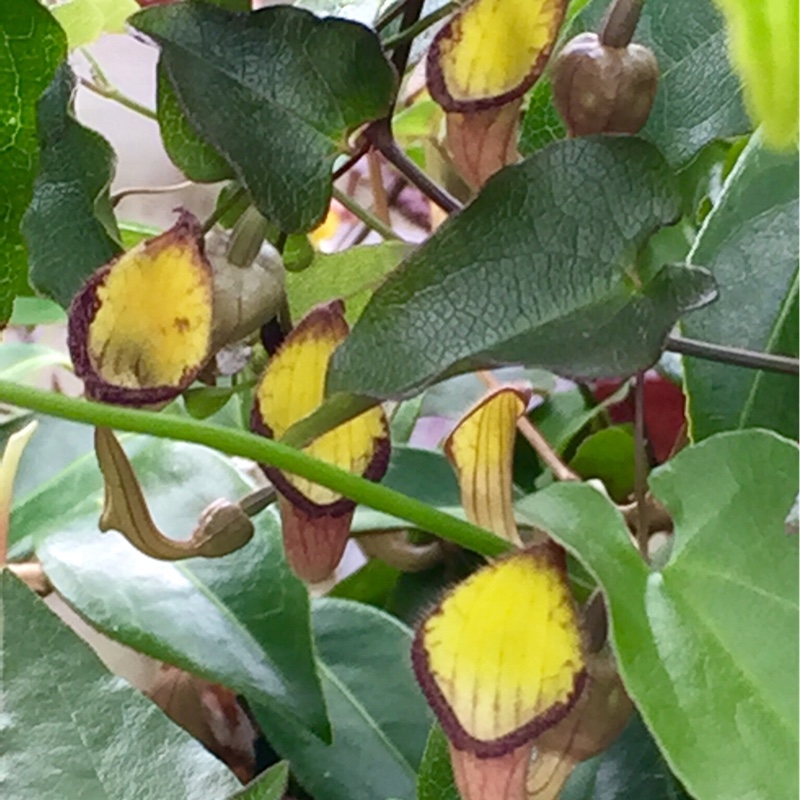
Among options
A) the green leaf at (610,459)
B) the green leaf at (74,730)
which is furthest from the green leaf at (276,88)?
the green leaf at (610,459)

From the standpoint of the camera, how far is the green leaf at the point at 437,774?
1.09 feet

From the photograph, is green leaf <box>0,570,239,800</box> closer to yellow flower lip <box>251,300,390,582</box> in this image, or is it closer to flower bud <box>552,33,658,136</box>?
yellow flower lip <box>251,300,390,582</box>

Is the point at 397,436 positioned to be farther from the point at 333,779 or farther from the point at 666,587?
the point at 666,587

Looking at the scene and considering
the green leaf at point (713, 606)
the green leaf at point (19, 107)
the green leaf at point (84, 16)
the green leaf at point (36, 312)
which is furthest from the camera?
the green leaf at point (36, 312)

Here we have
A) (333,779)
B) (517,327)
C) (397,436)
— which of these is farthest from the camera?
(397,436)

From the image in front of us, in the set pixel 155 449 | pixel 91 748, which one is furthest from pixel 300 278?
pixel 91 748

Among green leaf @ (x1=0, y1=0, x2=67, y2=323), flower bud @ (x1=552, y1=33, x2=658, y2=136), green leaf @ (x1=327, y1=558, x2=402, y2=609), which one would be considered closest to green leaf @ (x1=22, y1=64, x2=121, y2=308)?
green leaf @ (x1=0, y1=0, x2=67, y2=323)

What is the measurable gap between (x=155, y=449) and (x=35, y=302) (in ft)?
0.56

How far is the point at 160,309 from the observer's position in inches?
11.4

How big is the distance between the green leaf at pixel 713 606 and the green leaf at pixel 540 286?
3 centimetres

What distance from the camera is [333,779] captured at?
1.37ft

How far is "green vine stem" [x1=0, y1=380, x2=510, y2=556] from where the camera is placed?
10.1 inches

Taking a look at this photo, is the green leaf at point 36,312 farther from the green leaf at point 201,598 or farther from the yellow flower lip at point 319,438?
the yellow flower lip at point 319,438

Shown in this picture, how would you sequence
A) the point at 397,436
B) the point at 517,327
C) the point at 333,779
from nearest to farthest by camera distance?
1. the point at 517,327
2. the point at 333,779
3. the point at 397,436
